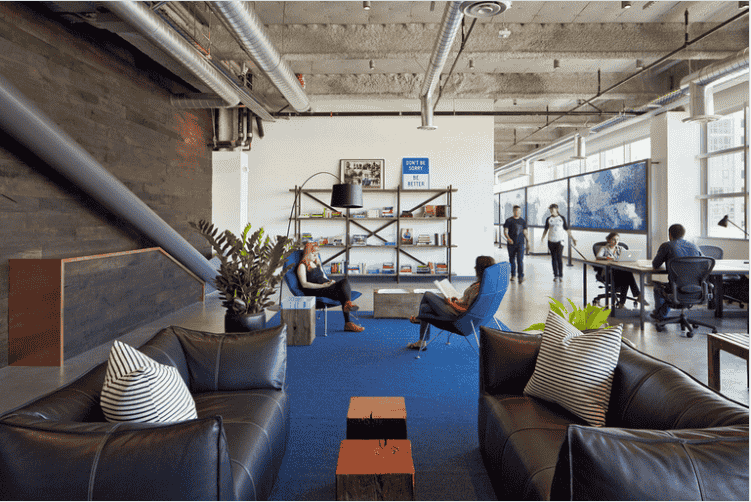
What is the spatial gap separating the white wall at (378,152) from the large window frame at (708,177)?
3937 millimetres

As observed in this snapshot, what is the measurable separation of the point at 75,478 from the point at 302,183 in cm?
906

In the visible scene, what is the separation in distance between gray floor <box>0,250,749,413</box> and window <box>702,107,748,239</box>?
189 centimetres

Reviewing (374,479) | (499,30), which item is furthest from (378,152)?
(374,479)

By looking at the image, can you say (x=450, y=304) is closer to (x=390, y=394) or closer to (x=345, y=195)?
(x=390, y=394)

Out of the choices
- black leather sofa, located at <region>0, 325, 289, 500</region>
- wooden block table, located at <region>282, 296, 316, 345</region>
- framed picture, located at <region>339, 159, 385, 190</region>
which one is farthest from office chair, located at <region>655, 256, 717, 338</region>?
framed picture, located at <region>339, 159, 385, 190</region>

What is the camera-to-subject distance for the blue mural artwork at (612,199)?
1002 cm

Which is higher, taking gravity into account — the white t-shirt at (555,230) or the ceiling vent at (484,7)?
the ceiling vent at (484,7)

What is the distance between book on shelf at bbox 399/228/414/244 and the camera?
10.1 metres

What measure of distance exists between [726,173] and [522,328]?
234 inches

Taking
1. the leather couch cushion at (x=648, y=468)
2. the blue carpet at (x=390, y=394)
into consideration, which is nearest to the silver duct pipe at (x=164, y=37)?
the blue carpet at (x=390, y=394)

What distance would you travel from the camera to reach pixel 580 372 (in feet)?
7.30

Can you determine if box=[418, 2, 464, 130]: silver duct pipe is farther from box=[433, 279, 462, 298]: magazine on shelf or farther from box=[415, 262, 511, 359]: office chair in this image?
box=[433, 279, 462, 298]: magazine on shelf

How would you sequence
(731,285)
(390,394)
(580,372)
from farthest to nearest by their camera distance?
(731,285), (390,394), (580,372)

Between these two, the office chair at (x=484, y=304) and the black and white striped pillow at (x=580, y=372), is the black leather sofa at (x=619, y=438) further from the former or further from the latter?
the office chair at (x=484, y=304)
